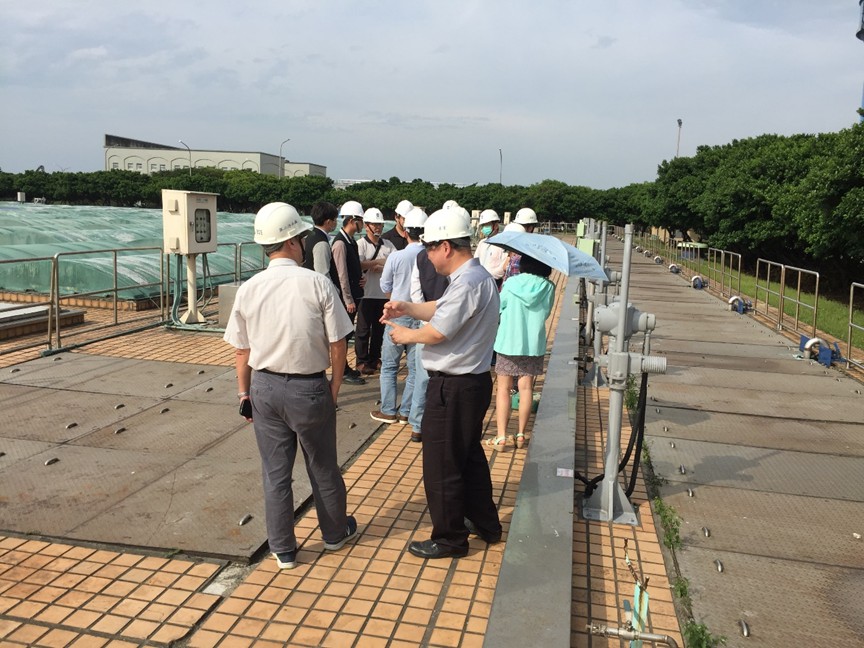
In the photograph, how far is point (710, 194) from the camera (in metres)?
32.5

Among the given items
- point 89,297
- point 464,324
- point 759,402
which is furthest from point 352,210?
point 89,297

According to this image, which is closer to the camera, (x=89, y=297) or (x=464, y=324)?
(x=464, y=324)

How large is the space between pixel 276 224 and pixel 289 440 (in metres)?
1.03

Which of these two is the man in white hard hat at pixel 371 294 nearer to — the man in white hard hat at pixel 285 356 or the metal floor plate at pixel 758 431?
the metal floor plate at pixel 758 431

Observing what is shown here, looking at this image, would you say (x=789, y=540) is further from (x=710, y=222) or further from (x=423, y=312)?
(x=710, y=222)

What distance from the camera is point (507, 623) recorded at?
10.5 ft

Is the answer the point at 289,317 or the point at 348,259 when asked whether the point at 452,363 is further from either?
the point at 348,259

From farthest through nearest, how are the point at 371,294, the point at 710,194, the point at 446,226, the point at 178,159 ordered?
the point at 178,159 → the point at 710,194 → the point at 371,294 → the point at 446,226

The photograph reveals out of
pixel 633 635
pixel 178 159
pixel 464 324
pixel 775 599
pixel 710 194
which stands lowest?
pixel 775 599

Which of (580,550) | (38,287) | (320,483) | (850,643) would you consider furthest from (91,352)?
(850,643)

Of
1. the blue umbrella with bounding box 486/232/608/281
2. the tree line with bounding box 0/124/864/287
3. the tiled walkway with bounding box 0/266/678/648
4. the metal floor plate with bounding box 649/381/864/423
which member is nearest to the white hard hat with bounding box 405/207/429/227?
the blue umbrella with bounding box 486/232/608/281

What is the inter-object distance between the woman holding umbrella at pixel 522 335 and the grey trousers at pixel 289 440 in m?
2.08

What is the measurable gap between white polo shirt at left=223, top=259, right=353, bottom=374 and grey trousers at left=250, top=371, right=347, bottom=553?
92 millimetres

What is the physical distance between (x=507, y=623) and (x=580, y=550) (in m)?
1.13
